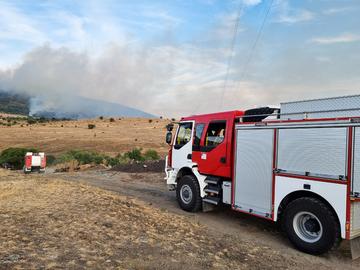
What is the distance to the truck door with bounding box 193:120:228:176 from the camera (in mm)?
9453

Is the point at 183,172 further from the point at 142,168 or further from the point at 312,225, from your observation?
the point at 142,168

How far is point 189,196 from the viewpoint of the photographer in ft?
34.4

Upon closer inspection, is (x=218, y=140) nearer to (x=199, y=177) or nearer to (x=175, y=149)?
(x=199, y=177)

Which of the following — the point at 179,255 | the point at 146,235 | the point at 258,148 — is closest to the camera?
the point at 179,255

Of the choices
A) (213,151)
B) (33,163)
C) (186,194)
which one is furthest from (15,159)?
(213,151)

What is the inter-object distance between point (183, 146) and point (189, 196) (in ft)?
5.19

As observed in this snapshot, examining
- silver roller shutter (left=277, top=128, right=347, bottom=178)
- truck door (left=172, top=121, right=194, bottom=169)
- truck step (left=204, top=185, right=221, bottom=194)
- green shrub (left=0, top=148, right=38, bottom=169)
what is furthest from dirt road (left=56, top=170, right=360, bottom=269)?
green shrub (left=0, top=148, right=38, bottom=169)

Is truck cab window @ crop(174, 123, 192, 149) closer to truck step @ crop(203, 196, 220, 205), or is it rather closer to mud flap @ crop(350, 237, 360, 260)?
truck step @ crop(203, 196, 220, 205)

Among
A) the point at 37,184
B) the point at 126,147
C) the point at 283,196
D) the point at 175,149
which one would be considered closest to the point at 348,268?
the point at 283,196

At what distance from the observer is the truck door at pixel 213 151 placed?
9.45 m

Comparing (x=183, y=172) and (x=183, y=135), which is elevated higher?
(x=183, y=135)

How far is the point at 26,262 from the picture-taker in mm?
5121

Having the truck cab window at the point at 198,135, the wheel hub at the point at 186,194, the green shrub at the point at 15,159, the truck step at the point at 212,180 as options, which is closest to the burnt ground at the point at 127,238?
the wheel hub at the point at 186,194

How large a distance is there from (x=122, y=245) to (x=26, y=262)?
68.5 inches
